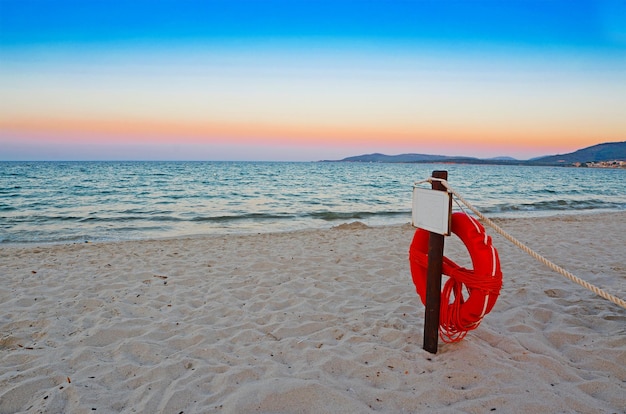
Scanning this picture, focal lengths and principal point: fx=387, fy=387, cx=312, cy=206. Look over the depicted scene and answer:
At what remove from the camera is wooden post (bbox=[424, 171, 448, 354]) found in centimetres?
289

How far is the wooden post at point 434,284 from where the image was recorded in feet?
9.47

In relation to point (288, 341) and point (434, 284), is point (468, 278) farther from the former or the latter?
point (288, 341)

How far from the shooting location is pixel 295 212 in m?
14.2

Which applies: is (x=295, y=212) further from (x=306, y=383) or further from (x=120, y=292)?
(x=306, y=383)

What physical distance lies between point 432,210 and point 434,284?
1.93ft

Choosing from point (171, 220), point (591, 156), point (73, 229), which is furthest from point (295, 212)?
point (591, 156)

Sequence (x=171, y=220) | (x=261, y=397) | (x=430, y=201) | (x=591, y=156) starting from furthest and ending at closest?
(x=591, y=156) → (x=171, y=220) → (x=430, y=201) → (x=261, y=397)

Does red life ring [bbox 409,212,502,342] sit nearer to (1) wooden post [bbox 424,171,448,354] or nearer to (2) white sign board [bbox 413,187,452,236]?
(1) wooden post [bbox 424,171,448,354]

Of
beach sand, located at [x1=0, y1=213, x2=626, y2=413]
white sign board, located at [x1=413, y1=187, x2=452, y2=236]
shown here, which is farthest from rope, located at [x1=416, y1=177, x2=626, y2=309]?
beach sand, located at [x1=0, y1=213, x2=626, y2=413]

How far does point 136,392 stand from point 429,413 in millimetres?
1902

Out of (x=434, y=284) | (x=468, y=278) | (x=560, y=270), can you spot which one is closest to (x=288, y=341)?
(x=434, y=284)

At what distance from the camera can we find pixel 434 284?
116 inches

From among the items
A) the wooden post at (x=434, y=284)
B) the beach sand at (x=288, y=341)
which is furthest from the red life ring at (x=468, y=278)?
the beach sand at (x=288, y=341)

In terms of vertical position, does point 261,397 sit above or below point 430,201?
below
